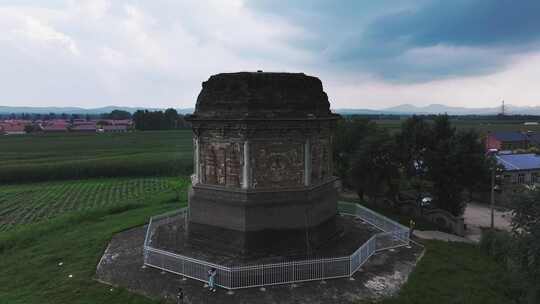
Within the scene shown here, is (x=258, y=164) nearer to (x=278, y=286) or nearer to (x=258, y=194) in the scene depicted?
(x=258, y=194)

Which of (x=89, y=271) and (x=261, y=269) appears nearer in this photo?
(x=261, y=269)

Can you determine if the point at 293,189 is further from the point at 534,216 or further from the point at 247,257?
the point at 534,216

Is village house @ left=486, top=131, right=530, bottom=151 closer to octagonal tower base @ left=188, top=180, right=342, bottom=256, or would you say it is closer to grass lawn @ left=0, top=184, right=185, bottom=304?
octagonal tower base @ left=188, top=180, right=342, bottom=256

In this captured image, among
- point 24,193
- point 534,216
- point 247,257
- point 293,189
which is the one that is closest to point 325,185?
point 293,189

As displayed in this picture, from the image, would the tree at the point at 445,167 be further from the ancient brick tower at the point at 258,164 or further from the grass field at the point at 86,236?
the ancient brick tower at the point at 258,164

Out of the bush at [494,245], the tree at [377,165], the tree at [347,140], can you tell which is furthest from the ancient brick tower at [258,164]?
Result: the tree at [347,140]

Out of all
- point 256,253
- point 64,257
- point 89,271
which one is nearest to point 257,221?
point 256,253
